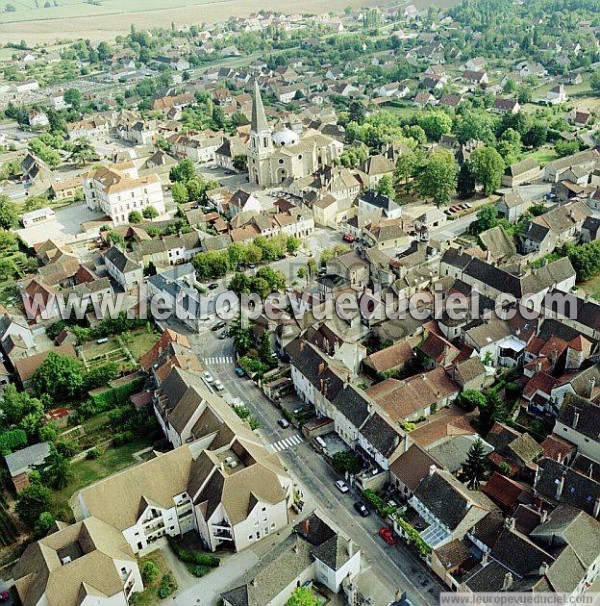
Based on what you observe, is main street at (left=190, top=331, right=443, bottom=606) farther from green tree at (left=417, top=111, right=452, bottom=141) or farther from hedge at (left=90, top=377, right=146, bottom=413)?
green tree at (left=417, top=111, right=452, bottom=141)

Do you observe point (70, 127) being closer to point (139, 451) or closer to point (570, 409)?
point (139, 451)

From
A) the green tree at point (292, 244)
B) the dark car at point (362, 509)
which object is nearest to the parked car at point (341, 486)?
the dark car at point (362, 509)

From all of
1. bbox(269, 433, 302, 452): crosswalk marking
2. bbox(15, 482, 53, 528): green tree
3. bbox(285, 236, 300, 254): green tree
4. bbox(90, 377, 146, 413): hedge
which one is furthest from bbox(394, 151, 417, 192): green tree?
bbox(15, 482, 53, 528): green tree

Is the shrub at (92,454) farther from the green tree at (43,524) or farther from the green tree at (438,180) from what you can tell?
the green tree at (438,180)

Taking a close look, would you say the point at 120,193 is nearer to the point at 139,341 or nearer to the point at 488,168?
the point at 139,341

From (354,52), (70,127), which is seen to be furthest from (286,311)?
(354,52)
